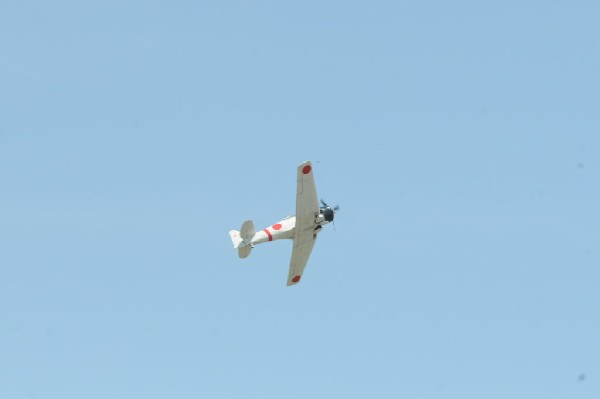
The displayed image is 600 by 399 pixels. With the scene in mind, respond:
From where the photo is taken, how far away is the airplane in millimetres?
122188

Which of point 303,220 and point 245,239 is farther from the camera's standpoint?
point 303,220

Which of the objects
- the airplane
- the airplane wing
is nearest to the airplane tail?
the airplane

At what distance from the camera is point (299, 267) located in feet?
428

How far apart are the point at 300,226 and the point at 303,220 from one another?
2.62 ft

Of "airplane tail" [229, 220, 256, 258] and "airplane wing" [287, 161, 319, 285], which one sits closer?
"airplane wing" [287, 161, 319, 285]

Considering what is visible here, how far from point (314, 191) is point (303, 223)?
3.48 metres

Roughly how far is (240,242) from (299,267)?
25.7ft

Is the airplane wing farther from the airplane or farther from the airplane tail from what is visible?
the airplane tail

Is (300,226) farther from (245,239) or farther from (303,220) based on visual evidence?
(245,239)

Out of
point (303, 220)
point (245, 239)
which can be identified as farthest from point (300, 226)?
point (245, 239)

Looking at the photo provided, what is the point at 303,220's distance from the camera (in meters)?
125

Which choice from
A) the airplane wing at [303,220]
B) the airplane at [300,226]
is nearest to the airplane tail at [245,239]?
the airplane at [300,226]

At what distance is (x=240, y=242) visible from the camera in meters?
125

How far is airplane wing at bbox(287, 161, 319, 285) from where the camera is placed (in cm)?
12188
